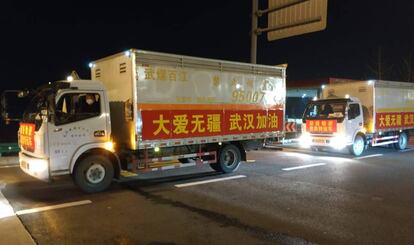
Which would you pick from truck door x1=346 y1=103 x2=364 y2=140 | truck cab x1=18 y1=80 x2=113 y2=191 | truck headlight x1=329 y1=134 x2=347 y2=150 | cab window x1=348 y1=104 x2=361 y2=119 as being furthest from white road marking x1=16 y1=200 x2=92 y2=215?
cab window x1=348 y1=104 x2=361 y2=119

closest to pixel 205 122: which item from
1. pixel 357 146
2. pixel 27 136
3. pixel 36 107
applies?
pixel 36 107

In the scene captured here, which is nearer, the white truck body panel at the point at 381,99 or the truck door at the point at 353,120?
the truck door at the point at 353,120

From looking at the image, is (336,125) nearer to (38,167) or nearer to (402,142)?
(402,142)

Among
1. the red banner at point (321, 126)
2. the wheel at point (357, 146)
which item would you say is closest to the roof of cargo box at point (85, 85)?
the red banner at point (321, 126)

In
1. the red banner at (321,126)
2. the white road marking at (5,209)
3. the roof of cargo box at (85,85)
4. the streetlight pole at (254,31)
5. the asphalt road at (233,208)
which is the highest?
the streetlight pole at (254,31)

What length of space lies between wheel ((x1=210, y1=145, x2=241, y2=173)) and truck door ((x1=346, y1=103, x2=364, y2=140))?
5.37 meters

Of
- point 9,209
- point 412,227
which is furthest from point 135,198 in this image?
point 412,227

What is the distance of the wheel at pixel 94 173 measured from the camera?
8.27 metres

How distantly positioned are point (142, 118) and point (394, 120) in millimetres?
12633

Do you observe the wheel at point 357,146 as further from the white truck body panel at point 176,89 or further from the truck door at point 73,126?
the truck door at point 73,126

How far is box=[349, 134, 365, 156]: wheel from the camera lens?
578 inches

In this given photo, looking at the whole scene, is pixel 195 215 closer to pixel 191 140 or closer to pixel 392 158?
pixel 191 140

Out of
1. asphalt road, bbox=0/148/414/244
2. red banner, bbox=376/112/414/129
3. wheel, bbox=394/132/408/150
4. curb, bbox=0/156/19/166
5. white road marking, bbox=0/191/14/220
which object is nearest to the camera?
asphalt road, bbox=0/148/414/244

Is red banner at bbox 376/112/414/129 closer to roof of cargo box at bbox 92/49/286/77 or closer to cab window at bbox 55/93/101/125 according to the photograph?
roof of cargo box at bbox 92/49/286/77
